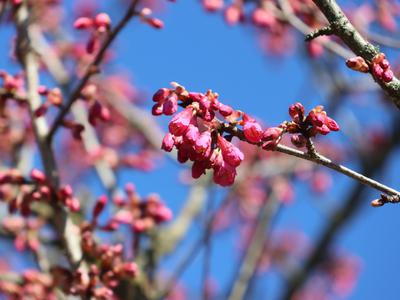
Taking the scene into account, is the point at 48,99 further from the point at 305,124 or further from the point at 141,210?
the point at 305,124

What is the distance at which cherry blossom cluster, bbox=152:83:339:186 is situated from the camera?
197 centimetres

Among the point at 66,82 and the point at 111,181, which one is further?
the point at 66,82

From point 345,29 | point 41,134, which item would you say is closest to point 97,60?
point 41,134

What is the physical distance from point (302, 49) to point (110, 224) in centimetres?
268

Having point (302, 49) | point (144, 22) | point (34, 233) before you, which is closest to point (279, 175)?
point (302, 49)

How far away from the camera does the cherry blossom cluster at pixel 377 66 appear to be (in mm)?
1965

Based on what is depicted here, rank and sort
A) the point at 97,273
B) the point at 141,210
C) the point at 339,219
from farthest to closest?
the point at 339,219
the point at 141,210
the point at 97,273

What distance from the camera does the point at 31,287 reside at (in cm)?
381

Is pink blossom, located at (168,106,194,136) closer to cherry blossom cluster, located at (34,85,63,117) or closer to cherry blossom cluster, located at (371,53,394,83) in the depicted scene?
cherry blossom cluster, located at (371,53,394,83)

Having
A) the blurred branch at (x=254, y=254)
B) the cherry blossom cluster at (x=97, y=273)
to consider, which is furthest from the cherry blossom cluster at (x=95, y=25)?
the blurred branch at (x=254, y=254)

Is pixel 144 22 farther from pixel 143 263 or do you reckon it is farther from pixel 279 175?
pixel 279 175

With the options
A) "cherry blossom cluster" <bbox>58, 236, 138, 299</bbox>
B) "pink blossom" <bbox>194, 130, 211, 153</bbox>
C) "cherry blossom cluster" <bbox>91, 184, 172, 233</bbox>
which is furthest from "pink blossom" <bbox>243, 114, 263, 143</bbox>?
"cherry blossom cluster" <bbox>91, 184, 172, 233</bbox>

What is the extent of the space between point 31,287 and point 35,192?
959 millimetres

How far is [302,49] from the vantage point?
5.41 meters
